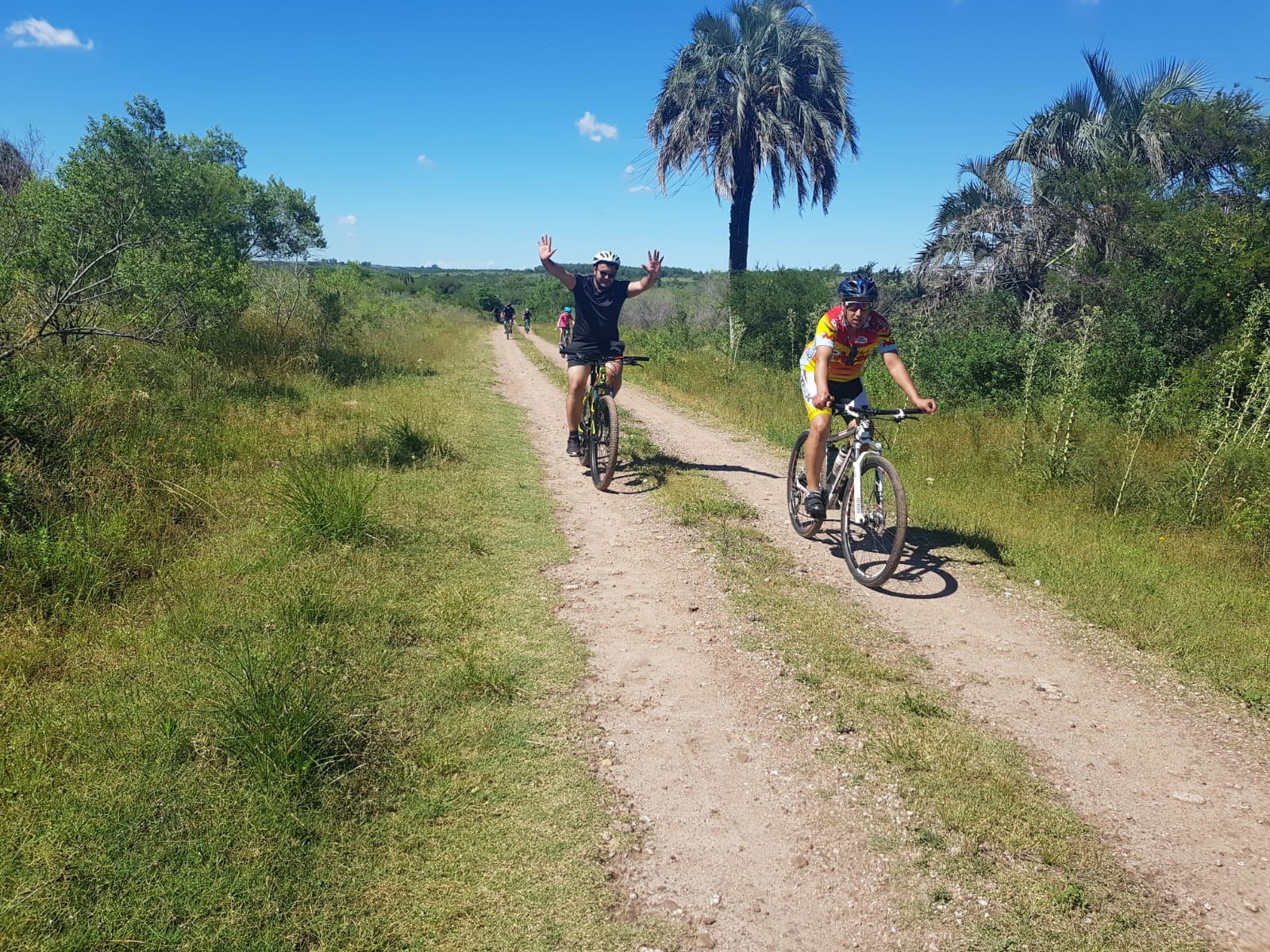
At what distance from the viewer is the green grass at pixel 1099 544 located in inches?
181

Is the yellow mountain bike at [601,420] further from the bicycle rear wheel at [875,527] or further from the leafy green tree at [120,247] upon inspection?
the leafy green tree at [120,247]

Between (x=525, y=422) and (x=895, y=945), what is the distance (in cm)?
1041

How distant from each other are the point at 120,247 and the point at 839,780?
8630 millimetres

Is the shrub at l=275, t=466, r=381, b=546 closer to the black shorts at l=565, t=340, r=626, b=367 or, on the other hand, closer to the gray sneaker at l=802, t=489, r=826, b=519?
the black shorts at l=565, t=340, r=626, b=367

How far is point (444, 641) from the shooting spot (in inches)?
172

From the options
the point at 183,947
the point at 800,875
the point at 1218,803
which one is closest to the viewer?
the point at 183,947

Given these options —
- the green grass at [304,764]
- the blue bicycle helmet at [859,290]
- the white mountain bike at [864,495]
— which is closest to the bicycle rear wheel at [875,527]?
the white mountain bike at [864,495]

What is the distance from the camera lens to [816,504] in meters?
6.14

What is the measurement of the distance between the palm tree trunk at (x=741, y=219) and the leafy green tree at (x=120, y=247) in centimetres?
1388

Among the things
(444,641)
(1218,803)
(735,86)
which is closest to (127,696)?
(444,641)

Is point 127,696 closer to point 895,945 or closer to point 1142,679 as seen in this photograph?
point 895,945

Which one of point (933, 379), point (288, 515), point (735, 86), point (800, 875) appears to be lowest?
point (800, 875)

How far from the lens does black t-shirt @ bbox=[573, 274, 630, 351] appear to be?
7.64 meters

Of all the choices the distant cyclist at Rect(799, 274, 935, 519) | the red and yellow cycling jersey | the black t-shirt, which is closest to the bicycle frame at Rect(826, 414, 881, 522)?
the distant cyclist at Rect(799, 274, 935, 519)
